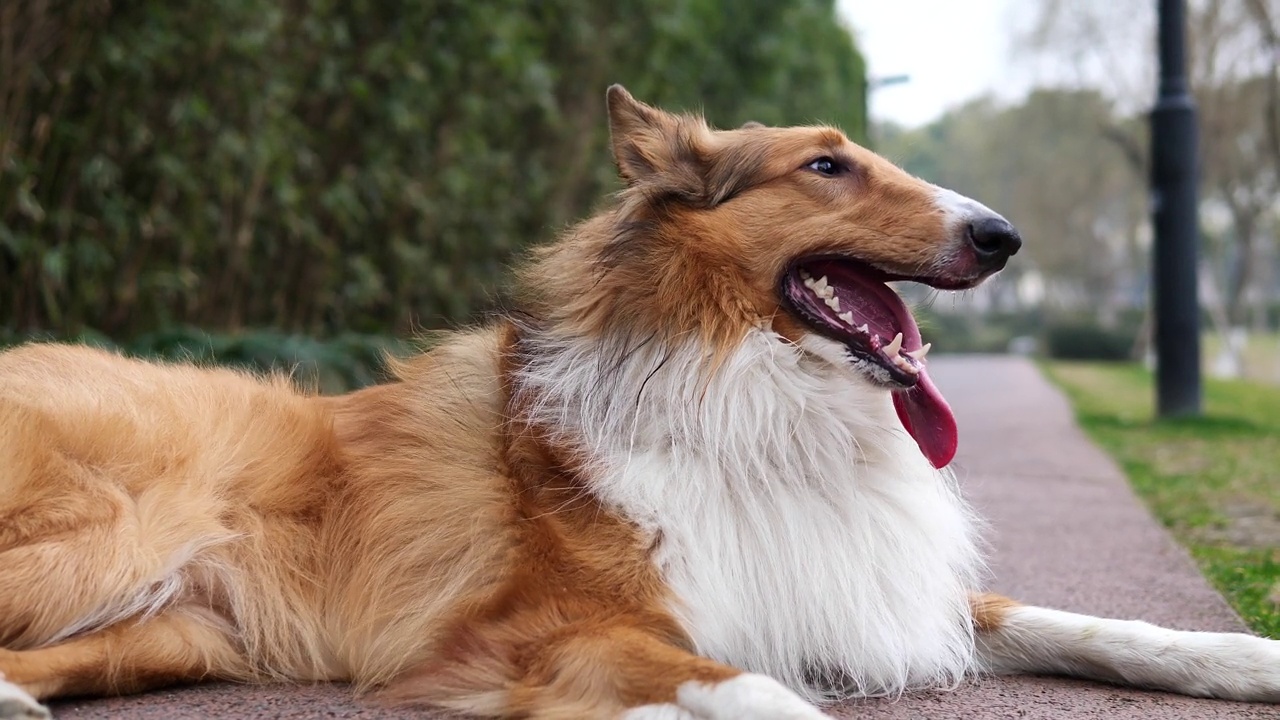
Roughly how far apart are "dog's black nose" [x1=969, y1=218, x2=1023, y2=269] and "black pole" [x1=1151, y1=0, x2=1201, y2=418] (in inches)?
327

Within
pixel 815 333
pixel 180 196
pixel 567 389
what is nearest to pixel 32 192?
pixel 180 196

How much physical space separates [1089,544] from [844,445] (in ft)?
9.66

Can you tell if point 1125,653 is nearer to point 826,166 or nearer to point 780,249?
point 780,249

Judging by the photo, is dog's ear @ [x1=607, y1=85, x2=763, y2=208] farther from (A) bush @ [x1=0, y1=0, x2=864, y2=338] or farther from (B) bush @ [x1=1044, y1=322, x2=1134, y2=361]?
(B) bush @ [x1=1044, y1=322, x2=1134, y2=361]

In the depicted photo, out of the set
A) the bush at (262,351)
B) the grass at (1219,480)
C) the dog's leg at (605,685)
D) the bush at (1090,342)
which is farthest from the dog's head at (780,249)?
the bush at (1090,342)

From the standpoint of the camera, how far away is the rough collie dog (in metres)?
2.77

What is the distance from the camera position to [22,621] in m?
2.71

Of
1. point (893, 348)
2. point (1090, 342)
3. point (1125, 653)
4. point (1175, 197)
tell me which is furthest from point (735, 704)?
point (1090, 342)

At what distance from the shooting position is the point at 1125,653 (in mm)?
2996

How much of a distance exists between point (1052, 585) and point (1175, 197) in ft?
23.5

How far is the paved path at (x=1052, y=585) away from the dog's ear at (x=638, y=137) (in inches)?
63.0

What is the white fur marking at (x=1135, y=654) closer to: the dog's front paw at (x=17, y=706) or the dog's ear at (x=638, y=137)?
the dog's ear at (x=638, y=137)

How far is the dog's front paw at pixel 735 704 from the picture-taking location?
2354 mm

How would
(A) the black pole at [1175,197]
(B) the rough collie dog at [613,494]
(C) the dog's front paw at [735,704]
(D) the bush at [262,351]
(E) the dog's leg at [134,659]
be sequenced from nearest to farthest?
(C) the dog's front paw at [735,704], (E) the dog's leg at [134,659], (B) the rough collie dog at [613,494], (D) the bush at [262,351], (A) the black pole at [1175,197]
